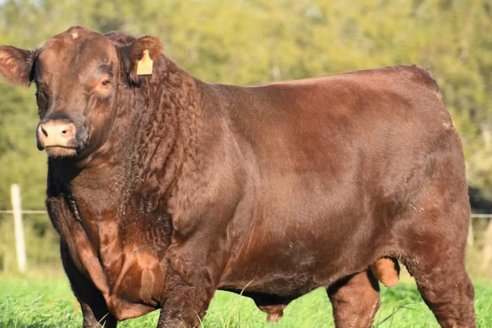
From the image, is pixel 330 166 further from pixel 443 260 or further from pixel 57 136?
pixel 57 136

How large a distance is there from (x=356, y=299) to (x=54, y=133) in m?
2.95

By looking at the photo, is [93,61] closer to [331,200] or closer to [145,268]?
[145,268]

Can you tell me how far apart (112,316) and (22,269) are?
10.3 meters

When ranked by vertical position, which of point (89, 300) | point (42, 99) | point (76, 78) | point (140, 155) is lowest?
point (89, 300)

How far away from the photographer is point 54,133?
518 centimetres

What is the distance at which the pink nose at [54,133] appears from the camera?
5184 mm

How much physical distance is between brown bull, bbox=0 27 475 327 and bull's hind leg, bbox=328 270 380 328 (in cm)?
19

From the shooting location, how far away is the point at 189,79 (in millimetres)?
6113

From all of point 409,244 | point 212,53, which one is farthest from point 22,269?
point 212,53

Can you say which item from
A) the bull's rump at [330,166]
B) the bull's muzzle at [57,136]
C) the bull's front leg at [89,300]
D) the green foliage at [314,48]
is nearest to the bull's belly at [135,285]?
the bull's front leg at [89,300]

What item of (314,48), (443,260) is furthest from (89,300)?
(314,48)

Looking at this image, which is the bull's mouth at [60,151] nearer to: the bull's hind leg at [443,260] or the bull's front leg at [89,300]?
the bull's front leg at [89,300]

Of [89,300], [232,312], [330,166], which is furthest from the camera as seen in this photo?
[232,312]

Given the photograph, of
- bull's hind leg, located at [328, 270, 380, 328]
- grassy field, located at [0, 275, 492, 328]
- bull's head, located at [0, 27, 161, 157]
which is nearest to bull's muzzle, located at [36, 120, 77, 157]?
bull's head, located at [0, 27, 161, 157]
